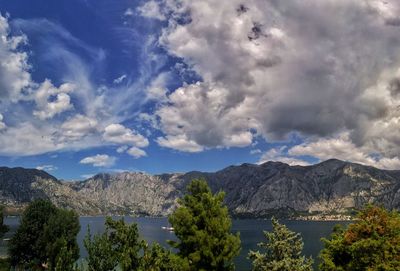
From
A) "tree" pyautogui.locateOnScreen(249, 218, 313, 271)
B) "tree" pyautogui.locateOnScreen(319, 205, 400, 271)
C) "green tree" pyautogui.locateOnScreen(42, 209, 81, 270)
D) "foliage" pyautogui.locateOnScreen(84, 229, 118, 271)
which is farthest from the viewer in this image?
"green tree" pyautogui.locateOnScreen(42, 209, 81, 270)

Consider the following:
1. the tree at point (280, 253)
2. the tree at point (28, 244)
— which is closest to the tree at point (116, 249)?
the tree at point (280, 253)

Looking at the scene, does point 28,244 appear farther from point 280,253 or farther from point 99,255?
point 99,255

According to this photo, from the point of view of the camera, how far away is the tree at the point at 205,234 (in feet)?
128

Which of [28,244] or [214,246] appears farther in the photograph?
[28,244]

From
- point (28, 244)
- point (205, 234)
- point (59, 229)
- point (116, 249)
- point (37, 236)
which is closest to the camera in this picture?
point (116, 249)

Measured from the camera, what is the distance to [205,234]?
3919 cm

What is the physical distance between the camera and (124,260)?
28312mm

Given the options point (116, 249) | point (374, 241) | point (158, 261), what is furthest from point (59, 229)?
point (374, 241)

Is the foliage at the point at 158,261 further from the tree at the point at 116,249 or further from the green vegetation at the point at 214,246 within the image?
the tree at the point at 116,249

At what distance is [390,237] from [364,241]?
3.96 m

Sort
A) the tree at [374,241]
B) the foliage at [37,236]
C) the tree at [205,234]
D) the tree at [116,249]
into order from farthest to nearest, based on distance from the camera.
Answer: the foliage at [37,236] → the tree at [374,241] → the tree at [205,234] → the tree at [116,249]

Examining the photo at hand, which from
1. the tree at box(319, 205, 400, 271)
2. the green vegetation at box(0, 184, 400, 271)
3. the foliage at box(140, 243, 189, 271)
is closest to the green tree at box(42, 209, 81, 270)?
the green vegetation at box(0, 184, 400, 271)

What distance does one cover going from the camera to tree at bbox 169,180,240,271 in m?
38.9

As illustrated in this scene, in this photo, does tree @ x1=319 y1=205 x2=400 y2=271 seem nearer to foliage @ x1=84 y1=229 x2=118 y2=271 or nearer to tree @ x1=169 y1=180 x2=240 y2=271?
tree @ x1=169 y1=180 x2=240 y2=271
